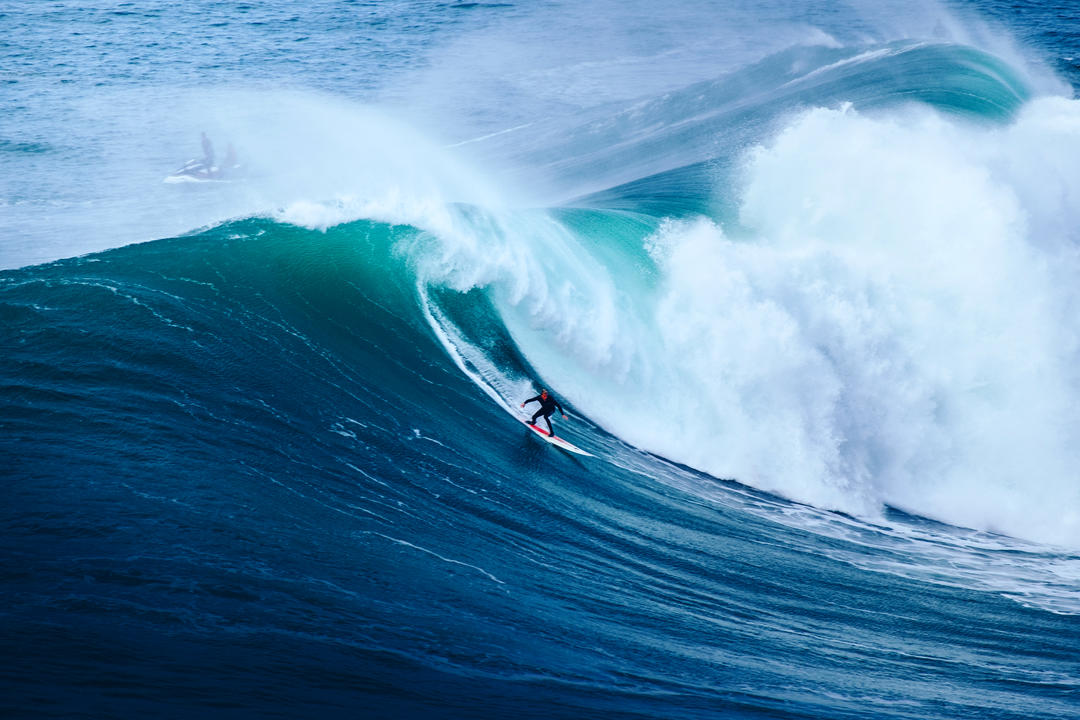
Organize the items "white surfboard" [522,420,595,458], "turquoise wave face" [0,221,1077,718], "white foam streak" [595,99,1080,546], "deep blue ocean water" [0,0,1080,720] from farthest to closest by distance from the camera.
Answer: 1. "white foam streak" [595,99,1080,546]
2. "white surfboard" [522,420,595,458]
3. "deep blue ocean water" [0,0,1080,720]
4. "turquoise wave face" [0,221,1077,718]

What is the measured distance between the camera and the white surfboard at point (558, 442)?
1335cm

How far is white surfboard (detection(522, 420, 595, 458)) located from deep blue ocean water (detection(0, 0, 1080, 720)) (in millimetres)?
233

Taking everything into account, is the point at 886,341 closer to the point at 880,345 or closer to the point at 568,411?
the point at 880,345

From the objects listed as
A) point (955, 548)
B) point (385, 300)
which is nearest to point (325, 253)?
point (385, 300)

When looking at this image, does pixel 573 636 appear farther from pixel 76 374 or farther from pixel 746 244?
pixel 746 244

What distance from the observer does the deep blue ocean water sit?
8070 mm

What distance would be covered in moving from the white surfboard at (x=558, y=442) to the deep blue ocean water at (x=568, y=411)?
0.23m

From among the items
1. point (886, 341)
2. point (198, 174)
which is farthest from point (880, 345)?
point (198, 174)

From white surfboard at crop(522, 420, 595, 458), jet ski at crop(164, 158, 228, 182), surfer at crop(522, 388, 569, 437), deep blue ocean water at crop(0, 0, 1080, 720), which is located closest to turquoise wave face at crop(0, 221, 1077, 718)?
deep blue ocean water at crop(0, 0, 1080, 720)

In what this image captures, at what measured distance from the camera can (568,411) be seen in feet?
47.9

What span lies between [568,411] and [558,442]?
4.05 ft

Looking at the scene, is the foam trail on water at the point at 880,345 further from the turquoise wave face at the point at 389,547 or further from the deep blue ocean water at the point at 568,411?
the turquoise wave face at the point at 389,547

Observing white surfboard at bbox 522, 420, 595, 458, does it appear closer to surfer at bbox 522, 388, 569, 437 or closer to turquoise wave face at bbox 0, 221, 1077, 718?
surfer at bbox 522, 388, 569, 437

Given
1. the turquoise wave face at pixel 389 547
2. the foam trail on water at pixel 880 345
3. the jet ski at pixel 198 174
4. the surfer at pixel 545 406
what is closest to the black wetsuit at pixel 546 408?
the surfer at pixel 545 406
